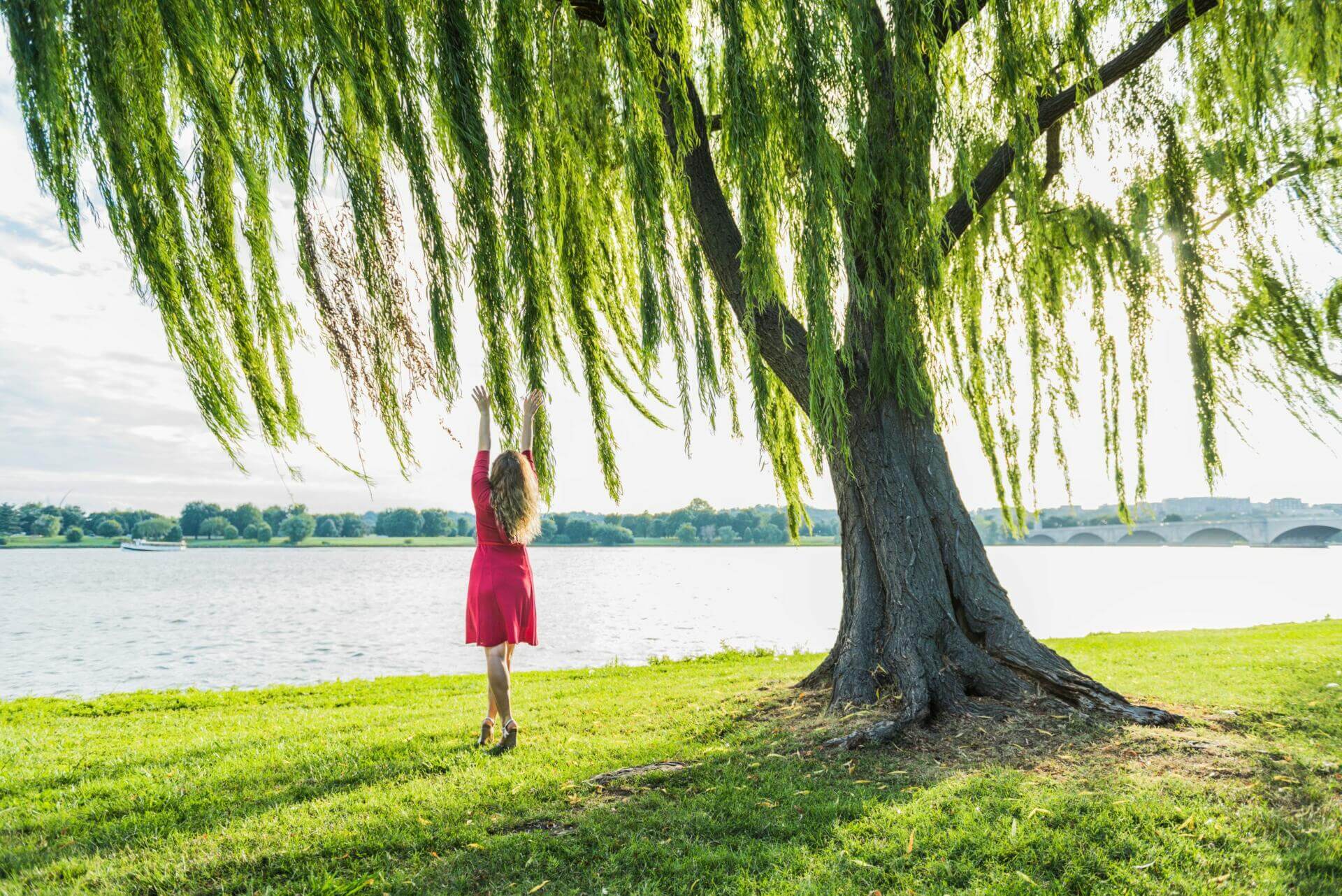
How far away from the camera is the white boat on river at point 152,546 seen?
61.5 metres

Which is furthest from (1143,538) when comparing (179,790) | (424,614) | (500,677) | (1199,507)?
(179,790)

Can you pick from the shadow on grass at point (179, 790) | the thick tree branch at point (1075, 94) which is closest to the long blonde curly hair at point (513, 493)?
the shadow on grass at point (179, 790)

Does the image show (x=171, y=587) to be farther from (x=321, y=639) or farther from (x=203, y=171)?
(x=203, y=171)

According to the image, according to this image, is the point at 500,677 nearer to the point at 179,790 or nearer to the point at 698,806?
the point at 698,806

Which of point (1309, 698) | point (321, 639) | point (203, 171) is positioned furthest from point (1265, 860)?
point (321, 639)

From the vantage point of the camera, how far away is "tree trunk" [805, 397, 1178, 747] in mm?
4203

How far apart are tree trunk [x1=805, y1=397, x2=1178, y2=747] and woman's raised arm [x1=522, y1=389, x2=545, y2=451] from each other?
6.59ft

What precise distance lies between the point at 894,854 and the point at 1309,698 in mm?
4297

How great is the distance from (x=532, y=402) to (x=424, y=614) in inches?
600

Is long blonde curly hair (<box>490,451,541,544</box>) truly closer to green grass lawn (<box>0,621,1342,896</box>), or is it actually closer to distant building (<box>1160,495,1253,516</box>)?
green grass lawn (<box>0,621,1342,896</box>)

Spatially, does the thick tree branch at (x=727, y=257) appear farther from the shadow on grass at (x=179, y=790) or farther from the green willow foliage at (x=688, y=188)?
the shadow on grass at (x=179, y=790)

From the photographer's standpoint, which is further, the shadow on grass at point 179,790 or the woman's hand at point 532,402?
the woman's hand at point 532,402

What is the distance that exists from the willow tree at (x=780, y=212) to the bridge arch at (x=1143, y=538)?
38552 millimetres

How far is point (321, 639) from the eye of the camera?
525 inches
